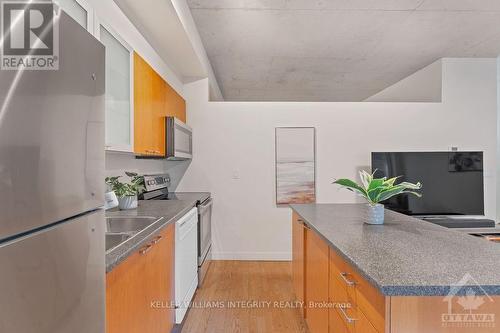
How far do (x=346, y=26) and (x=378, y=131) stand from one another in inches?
62.7

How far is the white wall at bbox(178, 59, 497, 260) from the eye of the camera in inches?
162

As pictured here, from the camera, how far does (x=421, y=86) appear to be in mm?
4484

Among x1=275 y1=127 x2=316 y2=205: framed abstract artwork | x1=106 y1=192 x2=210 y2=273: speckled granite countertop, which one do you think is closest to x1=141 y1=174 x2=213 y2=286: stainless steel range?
x1=106 y1=192 x2=210 y2=273: speckled granite countertop

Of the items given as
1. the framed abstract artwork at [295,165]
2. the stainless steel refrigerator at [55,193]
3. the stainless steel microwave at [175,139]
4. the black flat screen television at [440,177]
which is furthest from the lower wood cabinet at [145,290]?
the black flat screen television at [440,177]

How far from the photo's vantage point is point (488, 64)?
411 centimetres

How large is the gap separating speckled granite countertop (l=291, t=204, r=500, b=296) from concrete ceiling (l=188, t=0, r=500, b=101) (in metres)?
1.99

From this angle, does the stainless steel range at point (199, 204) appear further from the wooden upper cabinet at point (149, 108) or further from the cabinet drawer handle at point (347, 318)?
the cabinet drawer handle at point (347, 318)

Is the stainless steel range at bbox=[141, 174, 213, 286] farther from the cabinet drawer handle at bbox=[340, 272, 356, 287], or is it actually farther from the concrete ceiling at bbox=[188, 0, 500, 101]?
the cabinet drawer handle at bbox=[340, 272, 356, 287]

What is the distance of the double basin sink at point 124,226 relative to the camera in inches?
61.9

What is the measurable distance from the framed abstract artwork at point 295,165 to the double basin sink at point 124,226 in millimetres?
2393

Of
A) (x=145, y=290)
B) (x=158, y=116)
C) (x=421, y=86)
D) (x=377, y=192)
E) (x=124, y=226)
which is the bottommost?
(x=145, y=290)

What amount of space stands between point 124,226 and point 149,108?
1114 millimetres

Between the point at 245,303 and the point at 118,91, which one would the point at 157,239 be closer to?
the point at 118,91

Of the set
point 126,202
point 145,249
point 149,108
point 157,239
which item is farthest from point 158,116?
point 145,249
